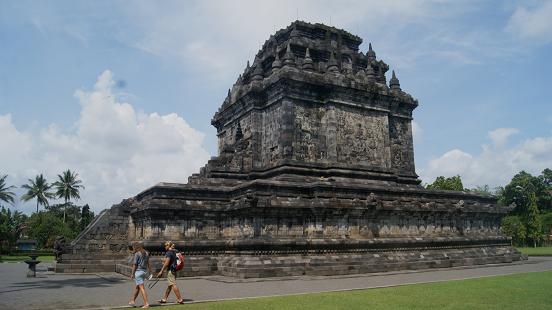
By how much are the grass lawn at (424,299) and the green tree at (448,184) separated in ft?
130

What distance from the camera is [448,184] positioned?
172 ft

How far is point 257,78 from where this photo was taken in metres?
25.0

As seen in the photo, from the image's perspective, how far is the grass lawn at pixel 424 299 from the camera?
10102mm

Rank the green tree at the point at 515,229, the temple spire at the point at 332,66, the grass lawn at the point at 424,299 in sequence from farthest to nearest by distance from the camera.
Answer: the green tree at the point at 515,229 < the temple spire at the point at 332,66 < the grass lawn at the point at 424,299

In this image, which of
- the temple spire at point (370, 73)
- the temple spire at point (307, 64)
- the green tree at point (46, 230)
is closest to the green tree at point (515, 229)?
the temple spire at point (370, 73)

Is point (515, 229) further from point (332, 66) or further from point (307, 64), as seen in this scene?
point (307, 64)

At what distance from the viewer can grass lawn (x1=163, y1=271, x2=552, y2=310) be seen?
10.1 m

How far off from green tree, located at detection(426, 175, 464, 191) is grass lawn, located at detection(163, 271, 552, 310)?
130ft

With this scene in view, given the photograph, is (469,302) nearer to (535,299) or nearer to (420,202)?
(535,299)

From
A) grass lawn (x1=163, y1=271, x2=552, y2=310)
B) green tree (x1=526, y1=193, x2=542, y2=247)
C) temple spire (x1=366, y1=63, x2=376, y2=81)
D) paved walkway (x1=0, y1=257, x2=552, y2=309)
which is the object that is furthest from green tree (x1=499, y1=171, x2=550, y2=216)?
grass lawn (x1=163, y1=271, x2=552, y2=310)

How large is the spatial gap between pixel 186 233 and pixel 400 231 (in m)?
10.1

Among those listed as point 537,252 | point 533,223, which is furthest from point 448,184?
point 533,223

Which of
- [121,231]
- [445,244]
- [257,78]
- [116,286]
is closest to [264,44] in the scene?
[257,78]

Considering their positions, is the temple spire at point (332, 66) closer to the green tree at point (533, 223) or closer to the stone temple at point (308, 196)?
the stone temple at point (308, 196)
